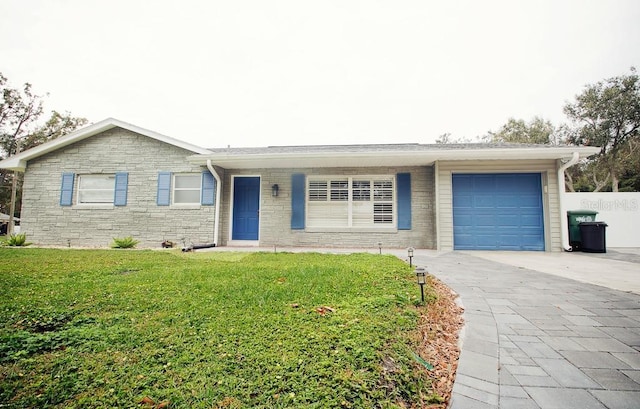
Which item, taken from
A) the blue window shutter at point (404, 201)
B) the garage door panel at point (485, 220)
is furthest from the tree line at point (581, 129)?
the blue window shutter at point (404, 201)

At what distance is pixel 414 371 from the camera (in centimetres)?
154

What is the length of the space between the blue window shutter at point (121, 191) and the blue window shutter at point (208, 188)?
101 inches

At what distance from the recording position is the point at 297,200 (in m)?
8.25

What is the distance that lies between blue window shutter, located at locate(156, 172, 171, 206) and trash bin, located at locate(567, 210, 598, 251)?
12.0 m

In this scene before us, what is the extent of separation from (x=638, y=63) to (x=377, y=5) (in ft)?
51.1

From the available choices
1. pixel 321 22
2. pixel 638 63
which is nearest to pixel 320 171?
pixel 321 22

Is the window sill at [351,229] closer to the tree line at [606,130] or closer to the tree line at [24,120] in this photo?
the tree line at [606,130]

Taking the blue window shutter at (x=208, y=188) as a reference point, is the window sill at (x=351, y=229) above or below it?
below

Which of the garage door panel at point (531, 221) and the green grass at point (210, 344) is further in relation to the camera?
the garage door panel at point (531, 221)

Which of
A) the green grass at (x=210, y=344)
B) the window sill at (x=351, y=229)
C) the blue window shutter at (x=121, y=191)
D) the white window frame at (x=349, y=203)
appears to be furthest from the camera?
the blue window shutter at (x=121, y=191)

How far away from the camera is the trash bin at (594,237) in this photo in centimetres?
678

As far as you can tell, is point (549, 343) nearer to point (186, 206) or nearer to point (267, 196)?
point (267, 196)

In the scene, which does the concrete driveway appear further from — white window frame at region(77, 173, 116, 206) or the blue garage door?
white window frame at region(77, 173, 116, 206)

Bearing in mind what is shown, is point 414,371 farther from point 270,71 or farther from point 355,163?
point 270,71
